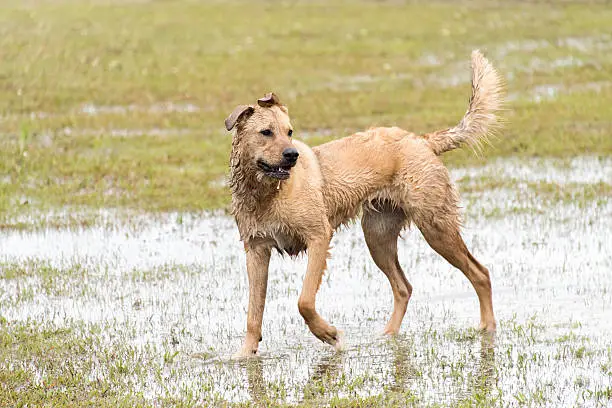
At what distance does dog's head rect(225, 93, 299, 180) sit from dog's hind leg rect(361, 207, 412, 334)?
1386 millimetres

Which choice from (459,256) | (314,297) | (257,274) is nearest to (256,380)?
(314,297)

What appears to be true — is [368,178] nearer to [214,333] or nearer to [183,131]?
[214,333]

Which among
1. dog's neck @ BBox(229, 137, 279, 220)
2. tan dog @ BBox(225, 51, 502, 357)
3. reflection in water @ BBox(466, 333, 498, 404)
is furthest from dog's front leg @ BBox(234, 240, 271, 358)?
reflection in water @ BBox(466, 333, 498, 404)

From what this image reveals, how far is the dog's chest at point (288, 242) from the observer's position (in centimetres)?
811

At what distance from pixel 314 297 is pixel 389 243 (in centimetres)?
132

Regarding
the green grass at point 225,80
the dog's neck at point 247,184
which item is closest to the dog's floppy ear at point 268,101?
the dog's neck at point 247,184

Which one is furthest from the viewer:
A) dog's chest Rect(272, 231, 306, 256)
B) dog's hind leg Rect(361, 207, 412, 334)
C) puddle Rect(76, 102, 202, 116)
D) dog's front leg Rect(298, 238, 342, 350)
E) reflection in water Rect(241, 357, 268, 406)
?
puddle Rect(76, 102, 202, 116)

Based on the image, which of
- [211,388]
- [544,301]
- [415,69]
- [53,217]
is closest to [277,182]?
[211,388]

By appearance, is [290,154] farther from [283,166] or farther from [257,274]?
[257,274]

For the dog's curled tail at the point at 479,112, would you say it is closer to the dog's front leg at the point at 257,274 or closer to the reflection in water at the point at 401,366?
the reflection in water at the point at 401,366

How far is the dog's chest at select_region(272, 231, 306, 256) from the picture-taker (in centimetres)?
811

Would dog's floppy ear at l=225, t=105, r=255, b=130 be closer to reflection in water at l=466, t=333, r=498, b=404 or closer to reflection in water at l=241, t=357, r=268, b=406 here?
reflection in water at l=241, t=357, r=268, b=406

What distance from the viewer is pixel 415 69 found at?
23.8 metres

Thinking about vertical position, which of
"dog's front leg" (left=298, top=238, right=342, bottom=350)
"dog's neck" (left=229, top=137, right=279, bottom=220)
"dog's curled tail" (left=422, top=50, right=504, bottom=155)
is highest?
"dog's curled tail" (left=422, top=50, right=504, bottom=155)
